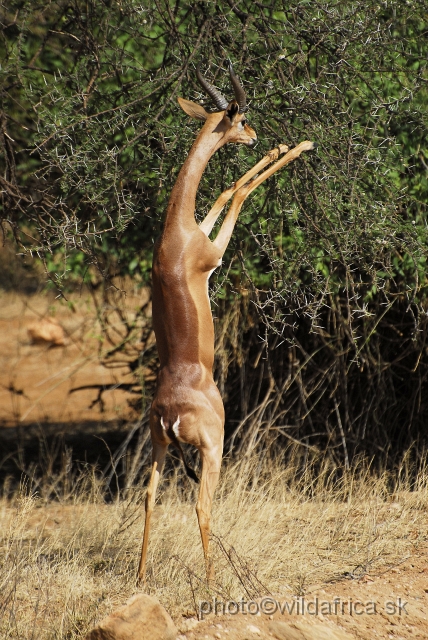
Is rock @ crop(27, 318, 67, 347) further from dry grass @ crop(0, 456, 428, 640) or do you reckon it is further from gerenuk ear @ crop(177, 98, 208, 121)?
gerenuk ear @ crop(177, 98, 208, 121)

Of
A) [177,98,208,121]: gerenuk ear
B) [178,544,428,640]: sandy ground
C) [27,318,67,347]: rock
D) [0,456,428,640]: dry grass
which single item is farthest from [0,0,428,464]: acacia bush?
[27,318,67,347]: rock

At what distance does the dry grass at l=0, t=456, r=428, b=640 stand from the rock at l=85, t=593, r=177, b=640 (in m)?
0.45

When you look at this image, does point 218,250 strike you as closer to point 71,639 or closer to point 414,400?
point 71,639

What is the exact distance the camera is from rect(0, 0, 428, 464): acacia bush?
5762 millimetres

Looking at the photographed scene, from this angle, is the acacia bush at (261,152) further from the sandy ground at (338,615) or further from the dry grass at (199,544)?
the sandy ground at (338,615)

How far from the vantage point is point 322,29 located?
233 inches

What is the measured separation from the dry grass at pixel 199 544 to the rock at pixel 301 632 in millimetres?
490

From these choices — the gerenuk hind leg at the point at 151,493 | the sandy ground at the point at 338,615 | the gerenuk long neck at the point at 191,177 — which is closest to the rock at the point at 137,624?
the sandy ground at the point at 338,615

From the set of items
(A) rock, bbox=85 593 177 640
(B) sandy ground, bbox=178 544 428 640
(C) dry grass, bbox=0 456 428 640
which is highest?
(A) rock, bbox=85 593 177 640

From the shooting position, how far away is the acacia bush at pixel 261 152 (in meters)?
5.76

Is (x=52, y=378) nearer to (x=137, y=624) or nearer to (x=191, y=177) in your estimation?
(x=191, y=177)

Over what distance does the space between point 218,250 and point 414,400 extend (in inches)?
149

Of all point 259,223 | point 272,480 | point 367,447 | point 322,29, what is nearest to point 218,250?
point 259,223

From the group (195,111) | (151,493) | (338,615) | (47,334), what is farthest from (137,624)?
(47,334)
